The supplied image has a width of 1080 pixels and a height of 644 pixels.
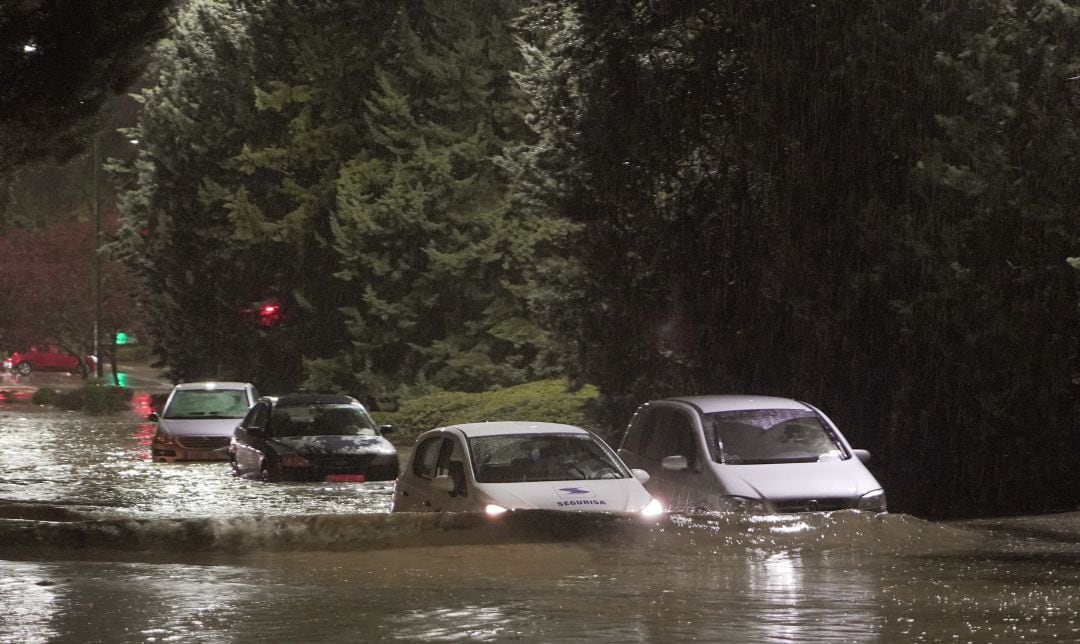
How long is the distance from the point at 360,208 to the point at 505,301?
4245 mm

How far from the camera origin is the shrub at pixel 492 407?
32.9 metres

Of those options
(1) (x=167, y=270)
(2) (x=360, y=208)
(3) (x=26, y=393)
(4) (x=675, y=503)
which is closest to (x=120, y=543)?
(4) (x=675, y=503)

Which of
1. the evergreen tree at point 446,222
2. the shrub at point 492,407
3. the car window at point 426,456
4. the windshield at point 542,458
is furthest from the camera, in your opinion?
the evergreen tree at point 446,222

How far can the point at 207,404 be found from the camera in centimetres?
2905

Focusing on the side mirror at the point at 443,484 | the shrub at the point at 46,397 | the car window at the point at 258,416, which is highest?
the shrub at the point at 46,397

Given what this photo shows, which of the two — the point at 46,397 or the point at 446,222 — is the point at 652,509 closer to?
the point at 446,222

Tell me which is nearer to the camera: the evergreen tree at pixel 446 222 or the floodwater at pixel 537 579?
the floodwater at pixel 537 579

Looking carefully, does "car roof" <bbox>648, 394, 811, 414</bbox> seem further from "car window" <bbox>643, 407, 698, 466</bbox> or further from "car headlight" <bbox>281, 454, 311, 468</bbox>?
"car headlight" <bbox>281, 454, 311, 468</bbox>

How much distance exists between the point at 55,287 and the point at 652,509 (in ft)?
196

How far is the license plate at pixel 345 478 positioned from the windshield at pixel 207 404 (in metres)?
6.29

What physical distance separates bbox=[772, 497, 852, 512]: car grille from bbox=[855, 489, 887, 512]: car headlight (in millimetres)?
108

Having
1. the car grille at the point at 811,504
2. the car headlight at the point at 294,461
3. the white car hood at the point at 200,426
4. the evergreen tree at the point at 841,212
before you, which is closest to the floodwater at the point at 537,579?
the car grille at the point at 811,504

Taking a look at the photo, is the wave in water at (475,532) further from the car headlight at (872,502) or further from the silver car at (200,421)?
the silver car at (200,421)

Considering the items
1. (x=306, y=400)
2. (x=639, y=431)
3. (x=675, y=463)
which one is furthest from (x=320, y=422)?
(x=675, y=463)
